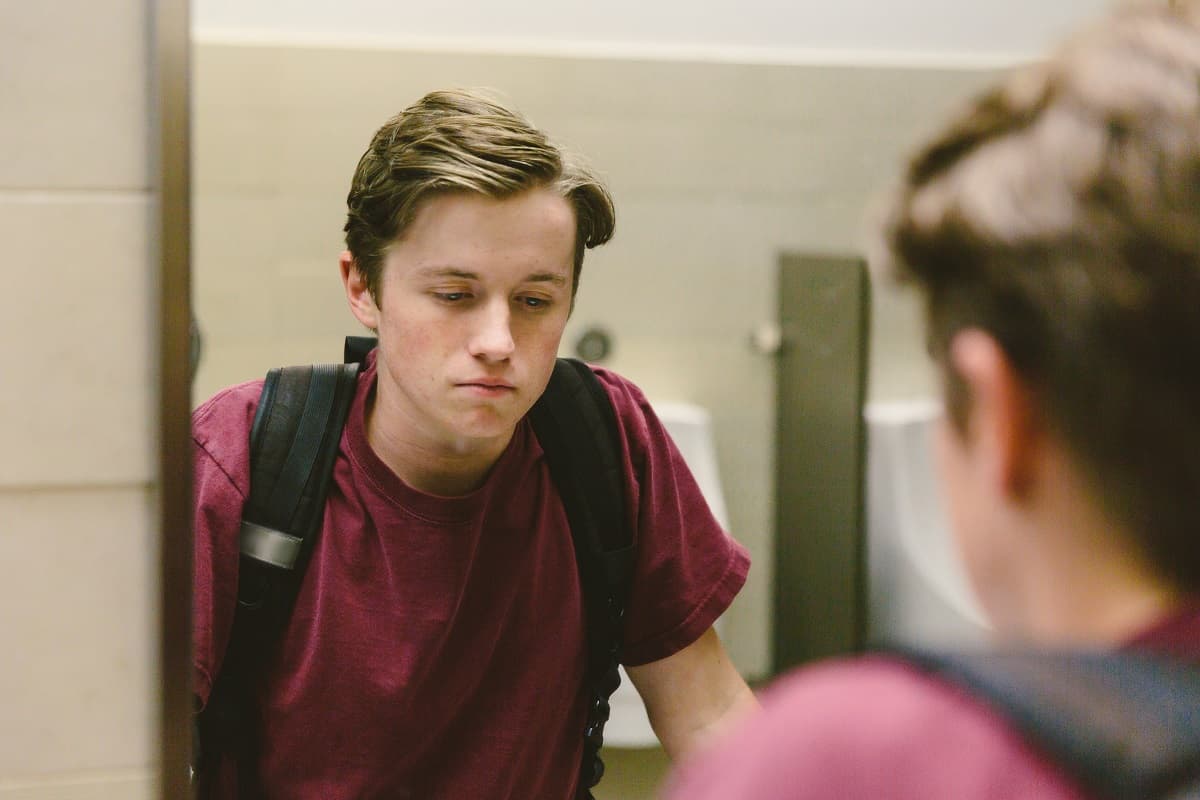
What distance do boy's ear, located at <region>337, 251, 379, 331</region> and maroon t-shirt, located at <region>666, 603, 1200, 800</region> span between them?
0.62 metres

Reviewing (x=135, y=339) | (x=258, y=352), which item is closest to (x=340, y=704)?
Answer: (x=135, y=339)

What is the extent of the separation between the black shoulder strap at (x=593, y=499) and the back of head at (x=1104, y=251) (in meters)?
0.55

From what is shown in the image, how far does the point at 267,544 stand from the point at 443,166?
0.97ft

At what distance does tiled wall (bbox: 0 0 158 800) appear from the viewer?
0.65 meters

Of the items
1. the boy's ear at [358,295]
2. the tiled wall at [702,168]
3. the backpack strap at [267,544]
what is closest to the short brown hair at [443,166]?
the boy's ear at [358,295]

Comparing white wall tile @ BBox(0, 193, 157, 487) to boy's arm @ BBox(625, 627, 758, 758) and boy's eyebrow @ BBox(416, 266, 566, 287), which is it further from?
boy's arm @ BBox(625, 627, 758, 758)

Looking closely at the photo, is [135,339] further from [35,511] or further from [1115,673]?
[1115,673]

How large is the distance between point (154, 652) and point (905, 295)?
476mm

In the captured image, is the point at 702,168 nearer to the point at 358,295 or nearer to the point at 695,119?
the point at 695,119

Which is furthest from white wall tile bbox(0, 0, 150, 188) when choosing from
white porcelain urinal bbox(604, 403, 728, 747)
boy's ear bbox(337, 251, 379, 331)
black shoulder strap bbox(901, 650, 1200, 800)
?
white porcelain urinal bbox(604, 403, 728, 747)

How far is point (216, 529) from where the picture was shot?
828mm

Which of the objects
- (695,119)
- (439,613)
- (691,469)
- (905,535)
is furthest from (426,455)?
(695,119)

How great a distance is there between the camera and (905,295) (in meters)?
0.45

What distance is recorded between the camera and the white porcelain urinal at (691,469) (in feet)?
4.84
